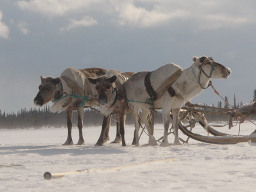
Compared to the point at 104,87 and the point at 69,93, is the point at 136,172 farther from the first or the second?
the point at 69,93

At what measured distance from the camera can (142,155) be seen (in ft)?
32.1

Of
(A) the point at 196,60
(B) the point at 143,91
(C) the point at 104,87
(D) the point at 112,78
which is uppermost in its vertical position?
(A) the point at 196,60

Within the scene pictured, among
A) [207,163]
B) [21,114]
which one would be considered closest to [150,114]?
[207,163]

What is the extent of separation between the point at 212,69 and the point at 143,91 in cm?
210

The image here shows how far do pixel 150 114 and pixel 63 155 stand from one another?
173 inches

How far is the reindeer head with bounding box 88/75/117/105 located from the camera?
12312 mm

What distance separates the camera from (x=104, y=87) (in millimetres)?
12375

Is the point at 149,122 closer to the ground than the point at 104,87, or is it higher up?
closer to the ground

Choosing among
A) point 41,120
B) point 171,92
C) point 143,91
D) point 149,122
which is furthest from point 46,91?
point 41,120

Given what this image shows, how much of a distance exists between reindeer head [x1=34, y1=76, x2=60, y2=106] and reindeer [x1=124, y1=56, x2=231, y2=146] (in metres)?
2.58

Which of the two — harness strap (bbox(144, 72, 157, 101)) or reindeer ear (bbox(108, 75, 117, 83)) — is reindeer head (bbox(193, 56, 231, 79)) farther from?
reindeer ear (bbox(108, 75, 117, 83))

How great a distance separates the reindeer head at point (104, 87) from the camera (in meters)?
12.3

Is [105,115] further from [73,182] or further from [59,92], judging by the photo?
[73,182]

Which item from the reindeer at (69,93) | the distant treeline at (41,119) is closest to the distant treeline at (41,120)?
the distant treeline at (41,119)
